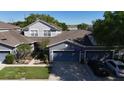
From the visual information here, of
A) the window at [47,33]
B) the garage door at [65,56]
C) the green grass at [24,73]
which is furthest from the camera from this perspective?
the window at [47,33]

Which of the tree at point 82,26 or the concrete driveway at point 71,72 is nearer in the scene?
the concrete driveway at point 71,72

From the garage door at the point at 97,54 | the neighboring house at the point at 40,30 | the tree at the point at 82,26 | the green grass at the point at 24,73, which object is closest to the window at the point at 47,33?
the neighboring house at the point at 40,30

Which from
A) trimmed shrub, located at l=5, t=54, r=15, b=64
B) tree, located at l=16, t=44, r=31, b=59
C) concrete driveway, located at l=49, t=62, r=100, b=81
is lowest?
concrete driveway, located at l=49, t=62, r=100, b=81

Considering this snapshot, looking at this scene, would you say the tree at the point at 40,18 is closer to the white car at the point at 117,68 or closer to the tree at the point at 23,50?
the tree at the point at 23,50

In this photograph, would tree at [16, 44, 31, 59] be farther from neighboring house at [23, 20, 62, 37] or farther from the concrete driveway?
neighboring house at [23, 20, 62, 37]

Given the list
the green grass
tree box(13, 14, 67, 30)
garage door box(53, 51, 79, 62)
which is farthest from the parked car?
tree box(13, 14, 67, 30)

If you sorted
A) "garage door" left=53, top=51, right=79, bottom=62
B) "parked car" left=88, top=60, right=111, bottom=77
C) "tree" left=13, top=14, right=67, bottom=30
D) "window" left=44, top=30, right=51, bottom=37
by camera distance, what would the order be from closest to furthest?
1. "parked car" left=88, top=60, right=111, bottom=77
2. "garage door" left=53, top=51, right=79, bottom=62
3. "tree" left=13, top=14, right=67, bottom=30
4. "window" left=44, top=30, right=51, bottom=37

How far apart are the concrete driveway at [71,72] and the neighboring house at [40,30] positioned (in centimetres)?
596

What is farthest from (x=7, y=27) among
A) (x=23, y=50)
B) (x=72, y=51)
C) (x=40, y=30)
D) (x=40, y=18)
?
(x=72, y=51)

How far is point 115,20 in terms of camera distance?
571 inches

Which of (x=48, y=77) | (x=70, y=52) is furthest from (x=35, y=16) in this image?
(x=48, y=77)

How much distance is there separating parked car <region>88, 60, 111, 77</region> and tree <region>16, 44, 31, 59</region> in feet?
20.8

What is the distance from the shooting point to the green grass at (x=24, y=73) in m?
16.1

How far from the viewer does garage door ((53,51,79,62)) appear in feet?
70.7
